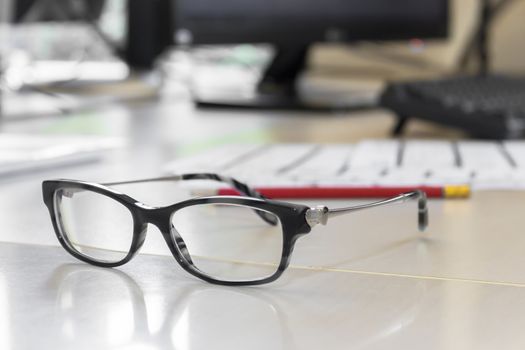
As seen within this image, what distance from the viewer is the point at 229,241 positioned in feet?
1.68

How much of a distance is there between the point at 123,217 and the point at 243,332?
16cm

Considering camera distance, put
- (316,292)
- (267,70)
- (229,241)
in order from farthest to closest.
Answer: (267,70)
(229,241)
(316,292)

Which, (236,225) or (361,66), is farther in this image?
(361,66)

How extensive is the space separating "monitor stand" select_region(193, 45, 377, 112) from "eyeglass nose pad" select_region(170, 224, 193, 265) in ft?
2.71

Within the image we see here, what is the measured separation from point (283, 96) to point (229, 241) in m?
0.88

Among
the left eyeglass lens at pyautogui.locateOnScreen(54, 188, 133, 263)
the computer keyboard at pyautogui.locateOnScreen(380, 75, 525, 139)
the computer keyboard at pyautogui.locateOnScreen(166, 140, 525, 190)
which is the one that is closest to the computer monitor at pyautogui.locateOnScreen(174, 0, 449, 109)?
the computer keyboard at pyautogui.locateOnScreen(380, 75, 525, 139)

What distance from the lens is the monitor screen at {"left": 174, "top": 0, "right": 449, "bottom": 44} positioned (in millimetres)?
1317

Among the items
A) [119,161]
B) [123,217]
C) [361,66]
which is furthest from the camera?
[361,66]

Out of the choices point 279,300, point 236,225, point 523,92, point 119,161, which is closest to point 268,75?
point 523,92

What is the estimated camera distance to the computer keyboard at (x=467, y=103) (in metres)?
0.90

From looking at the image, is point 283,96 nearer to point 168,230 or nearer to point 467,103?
point 467,103

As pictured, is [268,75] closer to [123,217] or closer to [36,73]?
[36,73]

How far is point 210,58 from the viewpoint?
6.03 feet

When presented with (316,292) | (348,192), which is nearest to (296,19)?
(348,192)
